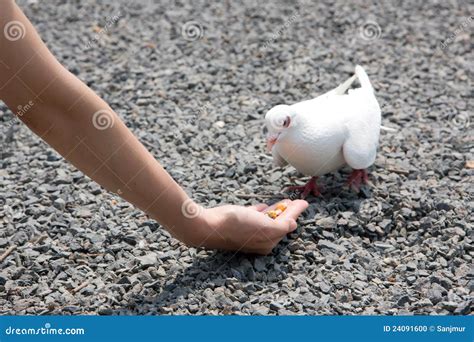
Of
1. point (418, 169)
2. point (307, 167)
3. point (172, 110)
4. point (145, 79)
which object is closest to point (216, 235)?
point (307, 167)

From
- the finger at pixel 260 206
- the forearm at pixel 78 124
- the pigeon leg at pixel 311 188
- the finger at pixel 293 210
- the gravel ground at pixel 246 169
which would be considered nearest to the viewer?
the forearm at pixel 78 124

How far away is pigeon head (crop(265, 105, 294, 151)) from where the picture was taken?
3.70m

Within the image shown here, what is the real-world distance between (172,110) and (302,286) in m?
1.96

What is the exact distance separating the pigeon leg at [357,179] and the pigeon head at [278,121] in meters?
0.45

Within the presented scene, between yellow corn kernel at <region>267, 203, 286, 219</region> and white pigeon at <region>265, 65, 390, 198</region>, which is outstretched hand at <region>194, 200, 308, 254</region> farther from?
white pigeon at <region>265, 65, 390, 198</region>

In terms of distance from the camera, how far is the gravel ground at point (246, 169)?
3.20 m

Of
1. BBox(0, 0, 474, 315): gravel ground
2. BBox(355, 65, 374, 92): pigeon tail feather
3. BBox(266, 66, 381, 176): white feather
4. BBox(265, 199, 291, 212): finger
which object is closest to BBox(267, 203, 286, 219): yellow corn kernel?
BBox(265, 199, 291, 212): finger

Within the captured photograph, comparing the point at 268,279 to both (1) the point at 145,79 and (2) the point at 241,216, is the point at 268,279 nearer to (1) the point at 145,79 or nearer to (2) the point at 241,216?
(2) the point at 241,216

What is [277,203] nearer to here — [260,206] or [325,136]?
[260,206]

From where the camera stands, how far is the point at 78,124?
293 cm

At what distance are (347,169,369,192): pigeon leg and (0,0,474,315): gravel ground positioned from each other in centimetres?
6

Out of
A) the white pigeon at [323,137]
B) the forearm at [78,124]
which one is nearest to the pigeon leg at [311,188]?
the white pigeon at [323,137]

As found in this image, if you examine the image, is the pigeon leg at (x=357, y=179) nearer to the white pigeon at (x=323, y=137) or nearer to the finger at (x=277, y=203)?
the white pigeon at (x=323, y=137)

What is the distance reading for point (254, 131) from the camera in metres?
→ 4.55
